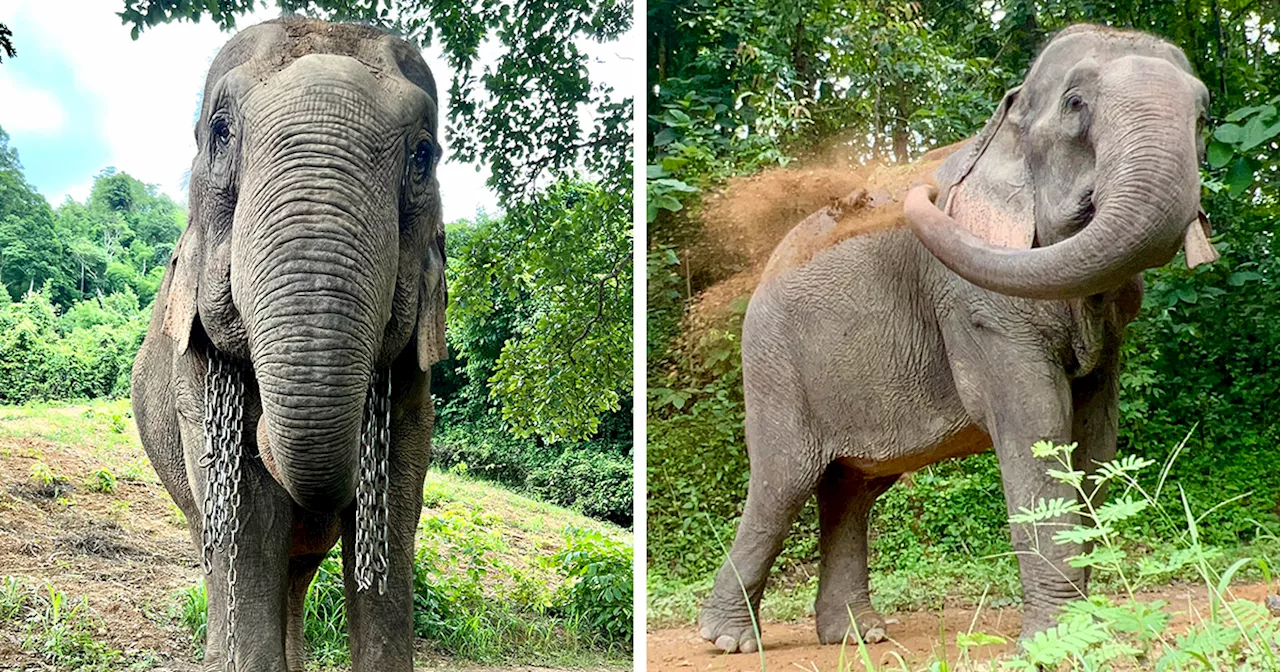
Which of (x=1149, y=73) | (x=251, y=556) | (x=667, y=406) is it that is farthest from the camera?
(x=667, y=406)

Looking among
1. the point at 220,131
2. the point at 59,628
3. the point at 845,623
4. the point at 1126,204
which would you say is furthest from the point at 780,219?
the point at 59,628

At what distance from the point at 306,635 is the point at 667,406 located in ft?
4.22

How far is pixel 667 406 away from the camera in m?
3.78

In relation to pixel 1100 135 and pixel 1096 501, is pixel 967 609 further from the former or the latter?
pixel 1100 135

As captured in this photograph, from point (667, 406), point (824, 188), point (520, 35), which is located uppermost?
point (520, 35)

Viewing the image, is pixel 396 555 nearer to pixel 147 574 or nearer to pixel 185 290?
pixel 185 290

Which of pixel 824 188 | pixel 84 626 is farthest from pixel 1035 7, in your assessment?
pixel 84 626

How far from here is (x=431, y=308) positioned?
2.04m

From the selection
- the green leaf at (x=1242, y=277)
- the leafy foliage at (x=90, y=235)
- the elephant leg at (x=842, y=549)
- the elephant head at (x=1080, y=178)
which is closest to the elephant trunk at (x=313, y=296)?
the elephant head at (x=1080, y=178)

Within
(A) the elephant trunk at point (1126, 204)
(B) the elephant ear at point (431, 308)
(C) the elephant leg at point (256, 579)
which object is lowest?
(C) the elephant leg at point (256, 579)

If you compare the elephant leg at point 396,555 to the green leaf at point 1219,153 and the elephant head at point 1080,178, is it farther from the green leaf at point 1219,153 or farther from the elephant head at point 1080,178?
the green leaf at point 1219,153

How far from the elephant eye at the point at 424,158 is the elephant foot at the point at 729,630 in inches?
56.8

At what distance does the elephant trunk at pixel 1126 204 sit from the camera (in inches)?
79.7

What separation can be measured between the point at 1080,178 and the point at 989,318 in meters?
0.35
